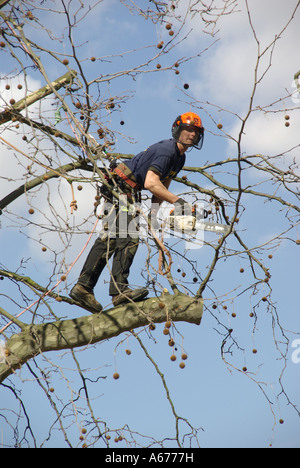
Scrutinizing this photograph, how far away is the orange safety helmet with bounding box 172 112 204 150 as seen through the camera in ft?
17.0

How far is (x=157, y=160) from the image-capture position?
4957 mm

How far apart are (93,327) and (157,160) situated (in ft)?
4.86

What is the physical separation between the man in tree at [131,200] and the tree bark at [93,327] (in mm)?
141

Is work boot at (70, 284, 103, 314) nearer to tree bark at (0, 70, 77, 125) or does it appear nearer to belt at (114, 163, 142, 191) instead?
belt at (114, 163, 142, 191)

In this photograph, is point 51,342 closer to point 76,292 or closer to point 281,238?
point 76,292

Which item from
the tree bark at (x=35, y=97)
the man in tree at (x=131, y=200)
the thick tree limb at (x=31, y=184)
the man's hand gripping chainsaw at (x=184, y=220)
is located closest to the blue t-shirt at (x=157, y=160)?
the man in tree at (x=131, y=200)

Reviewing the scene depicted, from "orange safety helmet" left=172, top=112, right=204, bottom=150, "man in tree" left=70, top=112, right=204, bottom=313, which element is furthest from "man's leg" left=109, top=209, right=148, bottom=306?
"orange safety helmet" left=172, top=112, right=204, bottom=150

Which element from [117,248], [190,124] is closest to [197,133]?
[190,124]

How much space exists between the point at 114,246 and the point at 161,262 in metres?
0.68

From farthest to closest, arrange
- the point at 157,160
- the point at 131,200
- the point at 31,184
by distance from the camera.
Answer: the point at 31,184, the point at 131,200, the point at 157,160

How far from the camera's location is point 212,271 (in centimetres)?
455

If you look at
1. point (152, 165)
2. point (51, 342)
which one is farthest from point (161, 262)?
point (51, 342)

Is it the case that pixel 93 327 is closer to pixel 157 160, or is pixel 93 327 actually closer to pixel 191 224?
pixel 191 224

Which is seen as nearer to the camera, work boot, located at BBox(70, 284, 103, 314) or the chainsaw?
the chainsaw
